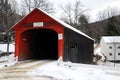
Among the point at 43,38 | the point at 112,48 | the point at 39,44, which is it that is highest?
the point at 43,38

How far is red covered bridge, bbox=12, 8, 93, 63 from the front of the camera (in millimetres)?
16250

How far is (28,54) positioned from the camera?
1933 centimetres

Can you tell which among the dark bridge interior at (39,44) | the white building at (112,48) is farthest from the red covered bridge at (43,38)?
the white building at (112,48)

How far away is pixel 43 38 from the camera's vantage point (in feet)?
72.7

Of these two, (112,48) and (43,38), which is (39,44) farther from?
(112,48)

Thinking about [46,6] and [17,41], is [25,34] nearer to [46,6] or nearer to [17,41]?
[17,41]

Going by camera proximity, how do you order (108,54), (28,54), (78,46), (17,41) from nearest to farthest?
(17,41)
(28,54)
(78,46)
(108,54)

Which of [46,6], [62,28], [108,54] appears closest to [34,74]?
[62,28]

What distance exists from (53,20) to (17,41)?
344cm

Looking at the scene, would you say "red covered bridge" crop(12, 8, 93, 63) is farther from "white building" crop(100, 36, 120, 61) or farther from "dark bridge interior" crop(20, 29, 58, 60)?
"white building" crop(100, 36, 120, 61)

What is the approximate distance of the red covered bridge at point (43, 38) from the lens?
16250 millimetres

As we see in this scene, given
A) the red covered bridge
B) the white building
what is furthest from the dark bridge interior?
the white building

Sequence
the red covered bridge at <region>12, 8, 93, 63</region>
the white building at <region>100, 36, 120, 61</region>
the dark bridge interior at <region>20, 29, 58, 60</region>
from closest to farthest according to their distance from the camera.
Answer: the red covered bridge at <region>12, 8, 93, 63</region>
the dark bridge interior at <region>20, 29, 58, 60</region>
the white building at <region>100, 36, 120, 61</region>

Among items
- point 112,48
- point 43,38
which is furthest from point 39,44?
point 112,48
